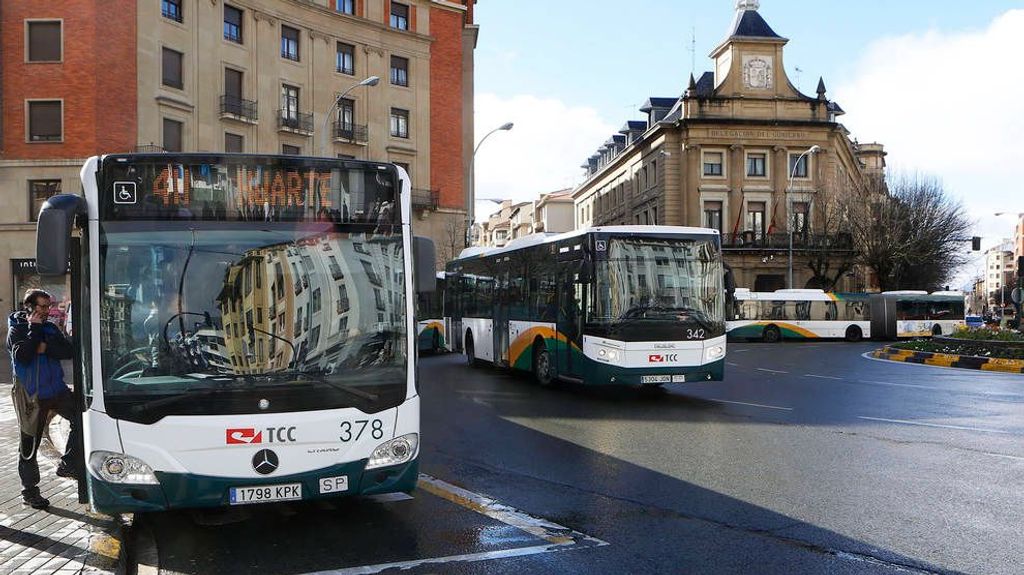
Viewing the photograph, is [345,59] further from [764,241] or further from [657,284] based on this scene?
[657,284]

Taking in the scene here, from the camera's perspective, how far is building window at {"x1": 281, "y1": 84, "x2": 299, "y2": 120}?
41.3 m

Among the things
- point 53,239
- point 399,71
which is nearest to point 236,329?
point 53,239

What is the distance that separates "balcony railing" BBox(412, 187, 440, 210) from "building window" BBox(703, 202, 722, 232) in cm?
1832

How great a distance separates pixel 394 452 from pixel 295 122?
123 feet

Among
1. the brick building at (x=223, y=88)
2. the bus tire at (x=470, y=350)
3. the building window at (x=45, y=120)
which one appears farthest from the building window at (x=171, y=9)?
the bus tire at (x=470, y=350)

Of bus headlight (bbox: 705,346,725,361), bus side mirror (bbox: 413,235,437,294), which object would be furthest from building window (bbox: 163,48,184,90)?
bus side mirror (bbox: 413,235,437,294)

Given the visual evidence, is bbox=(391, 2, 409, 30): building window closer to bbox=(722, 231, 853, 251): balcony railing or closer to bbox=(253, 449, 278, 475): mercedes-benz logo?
bbox=(722, 231, 853, 251): balcony railing

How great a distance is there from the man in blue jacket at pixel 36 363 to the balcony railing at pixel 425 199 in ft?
129

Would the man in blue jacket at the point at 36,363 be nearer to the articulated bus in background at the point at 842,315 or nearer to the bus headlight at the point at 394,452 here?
the bus headlight at the point at 394,452

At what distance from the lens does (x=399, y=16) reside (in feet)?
153

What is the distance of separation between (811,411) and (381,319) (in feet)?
27.9

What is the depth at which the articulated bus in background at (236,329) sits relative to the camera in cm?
559

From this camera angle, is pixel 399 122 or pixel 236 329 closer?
pixel 236 329

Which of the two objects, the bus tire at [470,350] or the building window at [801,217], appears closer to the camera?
the bus tire at [470,350]
